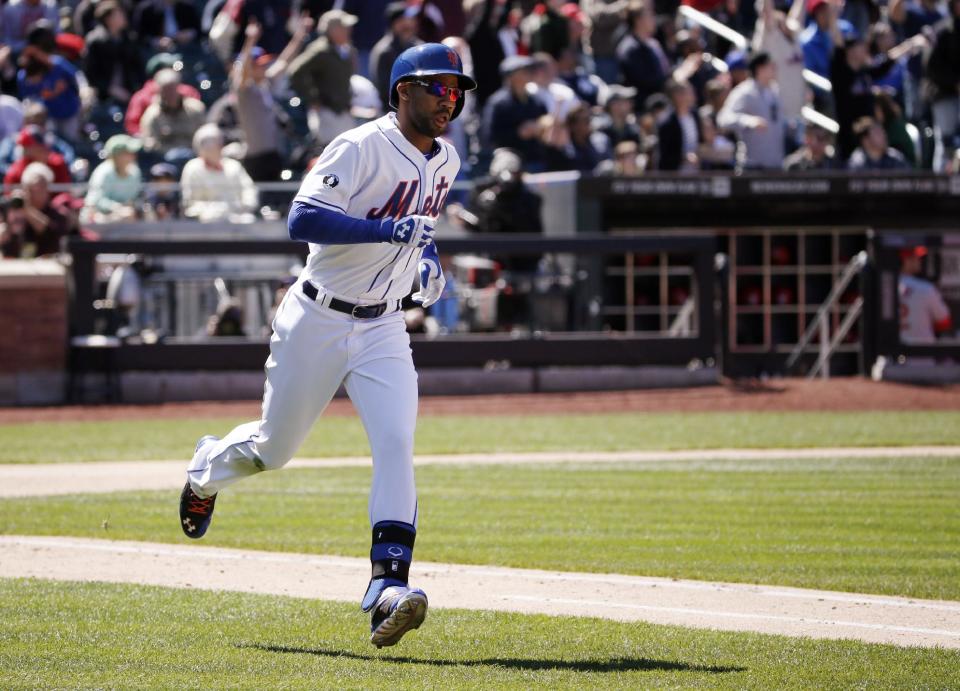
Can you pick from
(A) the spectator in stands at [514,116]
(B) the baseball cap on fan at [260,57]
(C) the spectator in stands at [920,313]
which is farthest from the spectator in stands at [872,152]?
(B) the baseball cap on fan at [260,57]

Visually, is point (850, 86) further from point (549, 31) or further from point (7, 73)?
point (7, 73)

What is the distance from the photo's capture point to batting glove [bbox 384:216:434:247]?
5707 millimetres

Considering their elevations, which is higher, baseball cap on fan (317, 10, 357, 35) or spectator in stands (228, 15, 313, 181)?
baseball cap on fan (317, 10, 357, 35)

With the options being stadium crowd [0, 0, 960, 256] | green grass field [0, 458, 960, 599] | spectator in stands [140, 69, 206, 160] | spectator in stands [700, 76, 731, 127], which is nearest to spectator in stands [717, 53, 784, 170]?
stadium crowd [0, 0, 960, 256]

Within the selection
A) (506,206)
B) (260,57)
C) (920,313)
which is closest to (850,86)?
(920,313)

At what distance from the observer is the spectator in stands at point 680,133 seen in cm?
1816

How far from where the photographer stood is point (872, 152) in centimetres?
1891

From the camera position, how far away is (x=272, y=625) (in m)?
6.12

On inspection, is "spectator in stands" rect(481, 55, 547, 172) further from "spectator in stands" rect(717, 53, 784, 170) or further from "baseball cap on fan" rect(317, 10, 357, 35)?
"spectator in stands" rect(717, 53, 784, 170)

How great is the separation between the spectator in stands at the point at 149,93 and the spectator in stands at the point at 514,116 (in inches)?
138

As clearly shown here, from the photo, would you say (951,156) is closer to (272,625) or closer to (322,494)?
(322,494)

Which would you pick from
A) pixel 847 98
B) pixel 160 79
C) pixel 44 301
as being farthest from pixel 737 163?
pixel 44 301

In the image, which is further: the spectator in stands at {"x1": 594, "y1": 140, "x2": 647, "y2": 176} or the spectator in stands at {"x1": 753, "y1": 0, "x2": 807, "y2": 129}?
the spectator in stands at {"x1": 753, "y1": 0, "x2": 807, "y2": 129}

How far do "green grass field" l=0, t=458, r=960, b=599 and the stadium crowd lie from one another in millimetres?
6149
